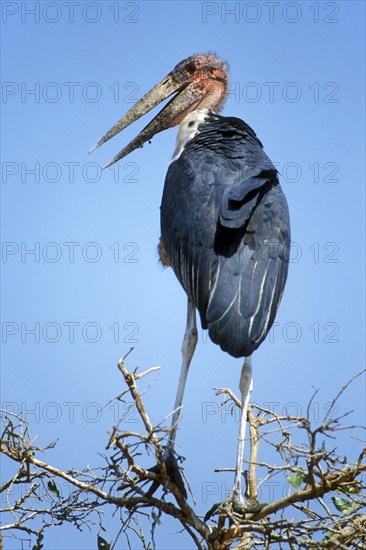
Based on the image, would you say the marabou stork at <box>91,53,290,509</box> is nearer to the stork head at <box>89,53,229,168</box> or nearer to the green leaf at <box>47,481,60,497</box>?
the green leaf at <box>47,481,60,497</box>

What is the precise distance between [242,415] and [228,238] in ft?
3.11

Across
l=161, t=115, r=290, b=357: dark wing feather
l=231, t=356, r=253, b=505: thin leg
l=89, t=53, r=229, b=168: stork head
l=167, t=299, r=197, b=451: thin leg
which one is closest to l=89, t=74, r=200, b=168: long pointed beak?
l=89, t=53, r=229, b=168: stork head

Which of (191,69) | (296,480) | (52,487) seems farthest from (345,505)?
(191,69)

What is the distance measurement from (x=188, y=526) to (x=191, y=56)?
4.09 meters

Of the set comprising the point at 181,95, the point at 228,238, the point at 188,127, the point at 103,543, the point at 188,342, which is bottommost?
the point at 103,543

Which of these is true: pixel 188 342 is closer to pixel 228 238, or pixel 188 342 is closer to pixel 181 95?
pixel 228 238

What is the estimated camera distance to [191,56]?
7.88 metres

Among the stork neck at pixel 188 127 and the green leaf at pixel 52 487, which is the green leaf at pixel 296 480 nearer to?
the green leaf at pixel 52 487

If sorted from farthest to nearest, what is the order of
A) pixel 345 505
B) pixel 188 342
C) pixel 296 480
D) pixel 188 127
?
1. pixel 188 127
2. pixel 188 342
3. pixel 345 505
4. pixel 296 480

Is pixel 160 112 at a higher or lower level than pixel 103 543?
higher

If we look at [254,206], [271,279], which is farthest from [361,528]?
[254,206]

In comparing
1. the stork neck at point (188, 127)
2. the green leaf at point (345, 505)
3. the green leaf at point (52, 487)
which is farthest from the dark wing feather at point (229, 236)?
the green leaf at point (52, 487)

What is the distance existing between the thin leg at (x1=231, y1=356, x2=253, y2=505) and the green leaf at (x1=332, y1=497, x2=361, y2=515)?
0.58 m

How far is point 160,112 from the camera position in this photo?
7711mm
